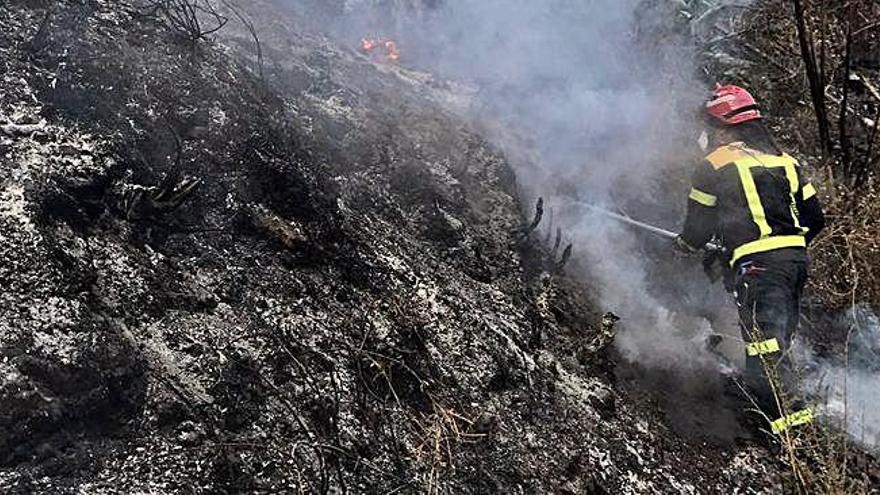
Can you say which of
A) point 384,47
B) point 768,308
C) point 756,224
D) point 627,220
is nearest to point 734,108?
point 756,224

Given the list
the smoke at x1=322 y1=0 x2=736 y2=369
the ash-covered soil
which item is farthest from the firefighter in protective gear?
the ash-covered soil

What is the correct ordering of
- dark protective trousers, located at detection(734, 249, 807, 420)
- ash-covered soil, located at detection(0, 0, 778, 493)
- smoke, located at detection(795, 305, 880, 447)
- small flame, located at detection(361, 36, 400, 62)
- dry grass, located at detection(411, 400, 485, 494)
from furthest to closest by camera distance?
small flame, located at detection(361, 36, 400, 62) < smoke, located at detection(795, 305, 880, 447) < dark protective trousers, located at detection(734, 249, 807, 420) < dry grass, located at detection(411, 400, 485, 494) < ash-covered soil, located at detection(0, 0, 778, 493)

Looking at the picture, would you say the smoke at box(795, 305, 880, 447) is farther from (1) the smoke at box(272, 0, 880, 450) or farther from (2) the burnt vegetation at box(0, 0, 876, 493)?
(2) the burnt vegetation at box(0, 0, 876, 493)

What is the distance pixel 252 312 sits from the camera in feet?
9.84

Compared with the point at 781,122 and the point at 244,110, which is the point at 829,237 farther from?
the point at 244,110

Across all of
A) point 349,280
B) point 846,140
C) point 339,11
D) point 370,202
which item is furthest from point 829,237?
point 339,11

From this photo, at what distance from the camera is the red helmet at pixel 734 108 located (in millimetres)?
4711

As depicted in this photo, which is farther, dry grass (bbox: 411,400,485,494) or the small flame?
the small flame

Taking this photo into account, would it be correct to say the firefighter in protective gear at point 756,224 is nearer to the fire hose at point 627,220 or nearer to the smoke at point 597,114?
the fire hose at point 627,220

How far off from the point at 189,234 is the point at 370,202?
1.29 meters

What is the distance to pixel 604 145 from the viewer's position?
638 cm

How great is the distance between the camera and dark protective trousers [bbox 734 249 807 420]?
3992 millimetres

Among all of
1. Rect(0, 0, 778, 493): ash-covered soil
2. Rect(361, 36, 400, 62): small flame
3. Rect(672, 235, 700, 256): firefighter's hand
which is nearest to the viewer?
Rect(0, 0, 778, 493): ash-covered soil

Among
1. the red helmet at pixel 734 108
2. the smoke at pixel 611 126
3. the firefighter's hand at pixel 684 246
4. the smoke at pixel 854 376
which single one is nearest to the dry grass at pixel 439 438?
the smoke at pixel 611 126
